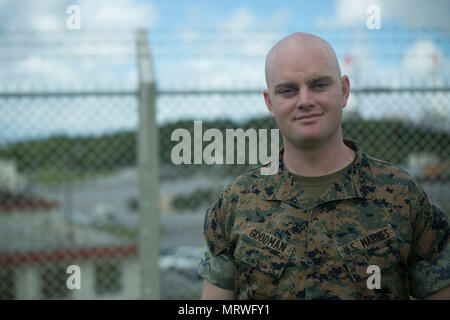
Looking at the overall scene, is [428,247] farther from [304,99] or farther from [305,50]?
[305,50]

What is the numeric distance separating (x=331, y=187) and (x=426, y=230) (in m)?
0.33

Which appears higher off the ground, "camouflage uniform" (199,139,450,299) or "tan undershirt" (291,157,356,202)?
"tan undershirt" (291,157,356,202)

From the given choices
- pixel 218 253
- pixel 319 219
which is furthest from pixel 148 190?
pixel 319 219

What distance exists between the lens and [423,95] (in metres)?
2.92

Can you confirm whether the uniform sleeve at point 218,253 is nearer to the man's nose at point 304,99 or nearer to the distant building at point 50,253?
the man's nose at point 304,99

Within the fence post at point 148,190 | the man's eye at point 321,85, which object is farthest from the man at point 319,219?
the fence post at point 148,190

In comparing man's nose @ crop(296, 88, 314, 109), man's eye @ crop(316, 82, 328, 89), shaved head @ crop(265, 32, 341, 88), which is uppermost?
shaved head @ crop(265, 32, 341, 88)

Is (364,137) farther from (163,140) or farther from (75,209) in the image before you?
(75,209)

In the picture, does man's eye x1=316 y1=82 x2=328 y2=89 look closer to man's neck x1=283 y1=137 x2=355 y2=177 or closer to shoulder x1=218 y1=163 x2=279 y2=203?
man's neck x1=283 y1=137 x2=355 y2=177

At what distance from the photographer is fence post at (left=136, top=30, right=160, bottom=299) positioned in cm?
264

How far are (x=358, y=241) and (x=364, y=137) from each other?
183 centimetres

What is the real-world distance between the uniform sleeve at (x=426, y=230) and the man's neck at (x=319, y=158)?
26 cm

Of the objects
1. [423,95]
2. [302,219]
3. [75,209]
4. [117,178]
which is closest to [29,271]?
[75,209]

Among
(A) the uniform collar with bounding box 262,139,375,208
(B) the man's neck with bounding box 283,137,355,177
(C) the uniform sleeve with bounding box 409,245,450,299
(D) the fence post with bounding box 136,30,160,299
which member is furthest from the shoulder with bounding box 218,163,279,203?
(D) the fence post with bounding box 136,30,160,299
